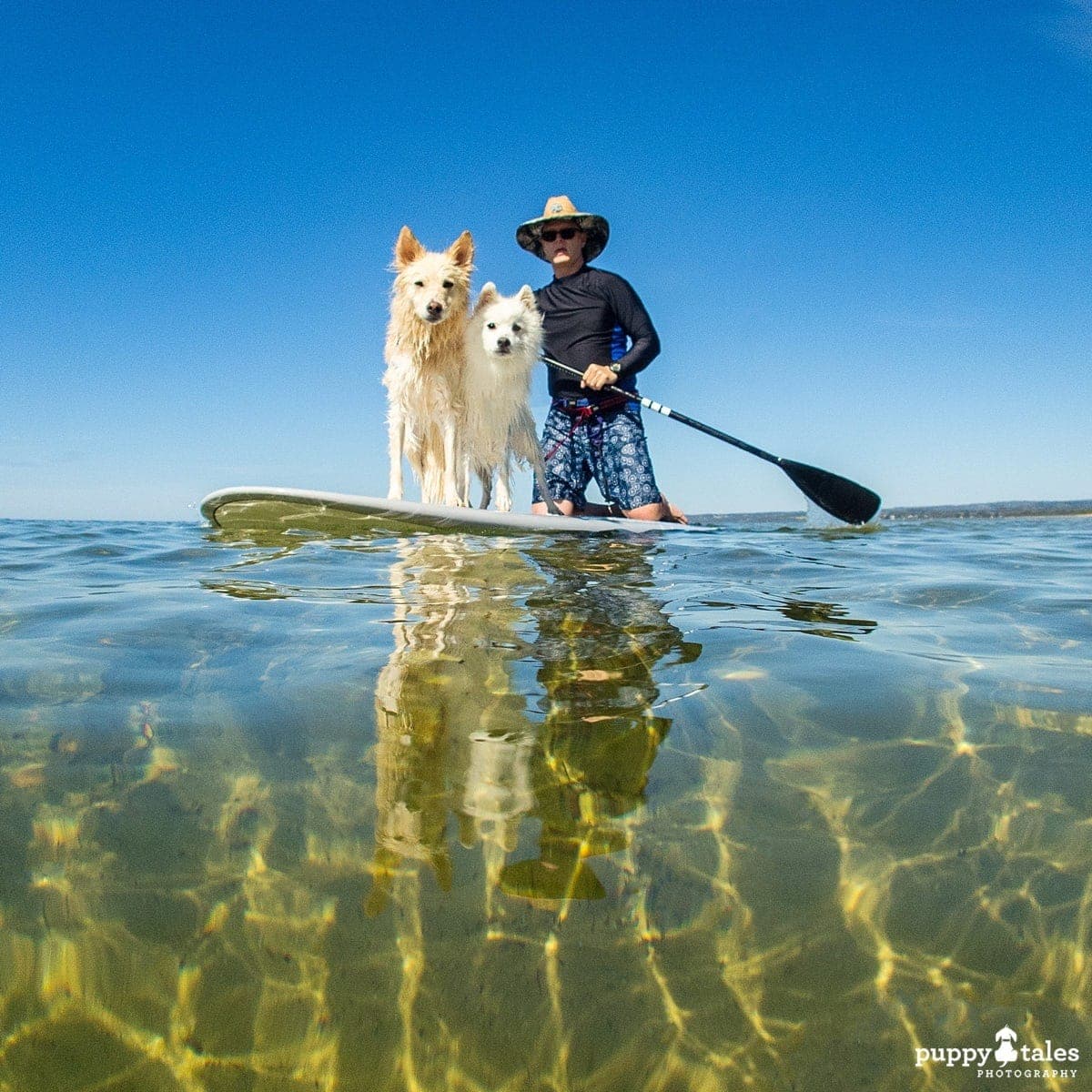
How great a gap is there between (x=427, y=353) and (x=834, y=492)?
4500 mm

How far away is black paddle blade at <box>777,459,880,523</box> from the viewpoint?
8.11 m

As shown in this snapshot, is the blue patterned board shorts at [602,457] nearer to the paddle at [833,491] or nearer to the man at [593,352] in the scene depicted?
the man at [593,352]

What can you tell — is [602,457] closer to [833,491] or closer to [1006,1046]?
[833,491]

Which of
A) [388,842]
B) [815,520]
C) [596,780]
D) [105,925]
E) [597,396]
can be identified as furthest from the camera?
[815,520]

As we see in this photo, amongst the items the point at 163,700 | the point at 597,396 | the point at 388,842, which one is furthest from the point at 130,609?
the point at 597,396

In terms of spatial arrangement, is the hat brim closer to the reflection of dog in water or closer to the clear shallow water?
the reflection of dog in water

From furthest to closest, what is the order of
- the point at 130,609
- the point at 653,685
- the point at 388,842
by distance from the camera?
the point at 130,609 < the point at 653,685 < the point at 388,842

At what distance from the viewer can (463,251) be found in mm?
6637

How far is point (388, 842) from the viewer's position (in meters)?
1.48

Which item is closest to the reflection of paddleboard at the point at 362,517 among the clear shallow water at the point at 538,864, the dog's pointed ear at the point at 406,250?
the dog's pointed ear at the point at 406,250

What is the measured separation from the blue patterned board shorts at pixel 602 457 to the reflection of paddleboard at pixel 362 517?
495mm

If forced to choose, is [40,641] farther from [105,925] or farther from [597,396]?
[597,396]

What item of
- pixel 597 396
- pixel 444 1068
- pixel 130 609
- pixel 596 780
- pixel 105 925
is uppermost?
pixel 597 396

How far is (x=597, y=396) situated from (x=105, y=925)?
603 cm
